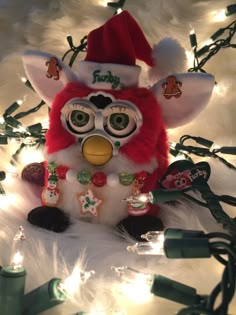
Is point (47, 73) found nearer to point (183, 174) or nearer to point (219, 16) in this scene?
point (183, 174)

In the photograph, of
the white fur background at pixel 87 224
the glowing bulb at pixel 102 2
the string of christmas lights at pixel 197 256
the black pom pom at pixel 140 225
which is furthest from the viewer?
the glowing bulb at pixel 102 2

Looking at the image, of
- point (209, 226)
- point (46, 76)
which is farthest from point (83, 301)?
point (46, 76)

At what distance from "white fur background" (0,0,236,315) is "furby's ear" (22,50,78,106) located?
0.13 meters

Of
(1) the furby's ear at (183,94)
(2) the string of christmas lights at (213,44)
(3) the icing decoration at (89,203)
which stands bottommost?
(3) the icing decoration at (89,203)

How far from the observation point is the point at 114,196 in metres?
0.61

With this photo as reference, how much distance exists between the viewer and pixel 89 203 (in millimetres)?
606

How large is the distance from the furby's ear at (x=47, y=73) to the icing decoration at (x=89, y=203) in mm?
158

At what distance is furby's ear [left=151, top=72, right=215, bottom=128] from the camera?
0.61m

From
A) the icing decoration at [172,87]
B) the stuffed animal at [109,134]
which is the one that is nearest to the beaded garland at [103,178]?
the stuffed animal at [109,134]

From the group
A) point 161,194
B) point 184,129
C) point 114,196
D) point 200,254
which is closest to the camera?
point 200,254

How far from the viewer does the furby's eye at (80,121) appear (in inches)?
23.7

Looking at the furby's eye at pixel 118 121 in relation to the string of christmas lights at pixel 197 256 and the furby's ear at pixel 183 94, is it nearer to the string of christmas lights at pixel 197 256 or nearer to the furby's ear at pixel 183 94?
the furby's ear at pixel 183 94

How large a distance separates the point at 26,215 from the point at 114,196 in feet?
0.38

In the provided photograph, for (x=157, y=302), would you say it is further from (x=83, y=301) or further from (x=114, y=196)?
(x=114, y=196)
